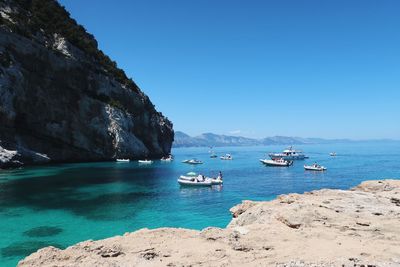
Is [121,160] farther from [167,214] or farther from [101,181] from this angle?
[167,214]

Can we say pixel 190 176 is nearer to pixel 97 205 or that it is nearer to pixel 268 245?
pixel 97 205

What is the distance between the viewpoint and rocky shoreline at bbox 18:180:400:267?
10.2m

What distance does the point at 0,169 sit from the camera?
7000 centimetres

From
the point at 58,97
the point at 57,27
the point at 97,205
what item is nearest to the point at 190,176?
the point at 97,205

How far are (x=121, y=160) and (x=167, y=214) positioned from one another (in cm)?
7060

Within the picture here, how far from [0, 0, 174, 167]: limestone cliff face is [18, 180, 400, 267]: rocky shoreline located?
69436 mm

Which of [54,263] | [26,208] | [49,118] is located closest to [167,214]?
[26,208]

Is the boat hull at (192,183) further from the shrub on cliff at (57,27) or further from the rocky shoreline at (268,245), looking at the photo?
the shrub on cliff at (57,27)

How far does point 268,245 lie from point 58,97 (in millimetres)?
90978

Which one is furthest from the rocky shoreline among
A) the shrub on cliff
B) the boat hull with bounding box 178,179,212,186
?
the shrub on cliff

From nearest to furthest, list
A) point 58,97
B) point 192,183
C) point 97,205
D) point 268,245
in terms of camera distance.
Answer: point 268,245, point 97,205, point 192,183, point 58,97

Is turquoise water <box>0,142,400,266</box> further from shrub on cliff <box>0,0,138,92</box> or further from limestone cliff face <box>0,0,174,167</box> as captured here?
shrub on cliff <box>0,0,138,92</box>

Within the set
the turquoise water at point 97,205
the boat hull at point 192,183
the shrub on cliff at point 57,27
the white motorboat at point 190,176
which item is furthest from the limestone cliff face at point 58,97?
the boat hull at point 192,183

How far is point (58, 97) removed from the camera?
9219 cm
